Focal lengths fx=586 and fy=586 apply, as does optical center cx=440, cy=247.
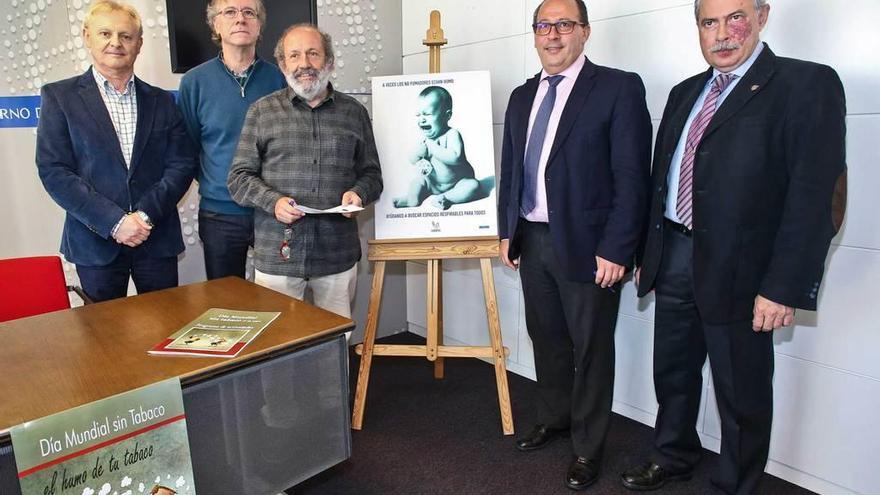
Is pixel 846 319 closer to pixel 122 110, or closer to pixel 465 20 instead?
pixel 465 20

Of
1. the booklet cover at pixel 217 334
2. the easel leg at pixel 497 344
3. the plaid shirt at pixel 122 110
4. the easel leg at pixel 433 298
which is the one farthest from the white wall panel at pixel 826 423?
the plaid shirt at pixel 122 110

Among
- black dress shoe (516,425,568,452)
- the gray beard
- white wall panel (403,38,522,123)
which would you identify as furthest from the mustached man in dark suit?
the gray beard

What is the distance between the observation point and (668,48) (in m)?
2.45

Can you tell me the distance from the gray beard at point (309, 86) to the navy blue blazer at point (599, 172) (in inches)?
36.7

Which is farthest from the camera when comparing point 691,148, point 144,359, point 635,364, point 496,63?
point 496,63

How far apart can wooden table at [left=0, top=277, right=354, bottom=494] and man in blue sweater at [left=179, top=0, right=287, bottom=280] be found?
0.65 meters

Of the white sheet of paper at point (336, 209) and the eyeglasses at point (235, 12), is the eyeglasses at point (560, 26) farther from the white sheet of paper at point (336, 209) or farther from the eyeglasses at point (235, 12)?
the eyeglasses at point (235, 12)

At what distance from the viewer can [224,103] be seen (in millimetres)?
2508

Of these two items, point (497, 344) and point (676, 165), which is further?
point (497, 344)

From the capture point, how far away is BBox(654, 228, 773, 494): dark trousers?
1939 millimetres

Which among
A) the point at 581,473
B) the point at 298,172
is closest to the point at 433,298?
the point at 298,172

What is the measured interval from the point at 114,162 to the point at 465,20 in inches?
79.7

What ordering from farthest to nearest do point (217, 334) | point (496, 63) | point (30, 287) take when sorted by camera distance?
point (496, 63)
point (30, 287)
point (217, 334)

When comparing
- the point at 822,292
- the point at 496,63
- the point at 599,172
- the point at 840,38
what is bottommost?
the point at 822,292
